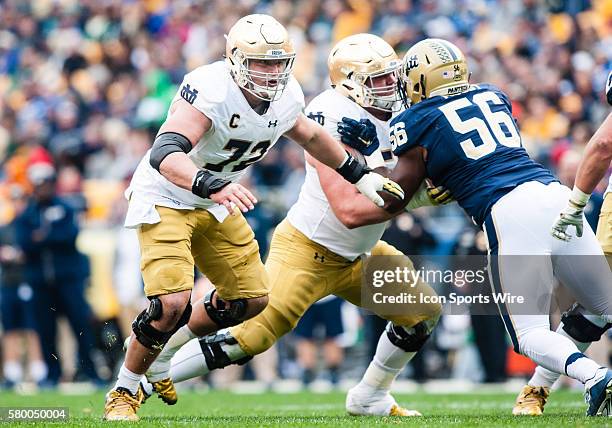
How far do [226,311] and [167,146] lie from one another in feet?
3.91

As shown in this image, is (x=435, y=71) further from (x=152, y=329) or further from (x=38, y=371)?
(x=38, y=371)

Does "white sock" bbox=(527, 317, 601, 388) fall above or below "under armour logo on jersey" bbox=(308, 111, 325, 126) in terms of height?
below

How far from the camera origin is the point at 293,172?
1134 cm

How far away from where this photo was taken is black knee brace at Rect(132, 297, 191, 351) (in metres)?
5.70

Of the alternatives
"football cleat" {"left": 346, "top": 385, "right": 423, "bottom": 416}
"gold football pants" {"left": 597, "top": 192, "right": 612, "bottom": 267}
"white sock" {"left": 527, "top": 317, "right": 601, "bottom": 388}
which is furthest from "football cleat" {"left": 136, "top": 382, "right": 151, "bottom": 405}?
"gold football pants" {"left": 597, "top": 192, "right": 612, "bottom": 267}

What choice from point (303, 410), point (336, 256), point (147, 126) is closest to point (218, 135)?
point (336, 256)

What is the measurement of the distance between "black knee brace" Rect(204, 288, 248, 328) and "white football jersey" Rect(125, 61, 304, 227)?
0.48m

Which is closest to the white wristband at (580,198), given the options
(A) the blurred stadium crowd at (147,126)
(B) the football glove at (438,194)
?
(B) the football glove at (438,194)

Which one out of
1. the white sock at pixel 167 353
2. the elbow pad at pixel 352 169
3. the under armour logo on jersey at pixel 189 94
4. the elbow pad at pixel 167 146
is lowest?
the white sock at pixel 167 353

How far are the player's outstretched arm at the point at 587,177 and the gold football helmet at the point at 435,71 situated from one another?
87cm

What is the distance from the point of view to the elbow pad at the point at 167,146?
5.38 m

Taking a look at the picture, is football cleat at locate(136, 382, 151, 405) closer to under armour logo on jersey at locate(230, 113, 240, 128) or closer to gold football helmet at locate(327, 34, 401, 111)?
under armour logo on jersey at locate(230, 113, 240, 128)

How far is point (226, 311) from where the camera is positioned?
618 centimetres

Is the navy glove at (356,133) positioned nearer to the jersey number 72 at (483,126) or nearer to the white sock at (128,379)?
the jersey number 72 at (483,126)
